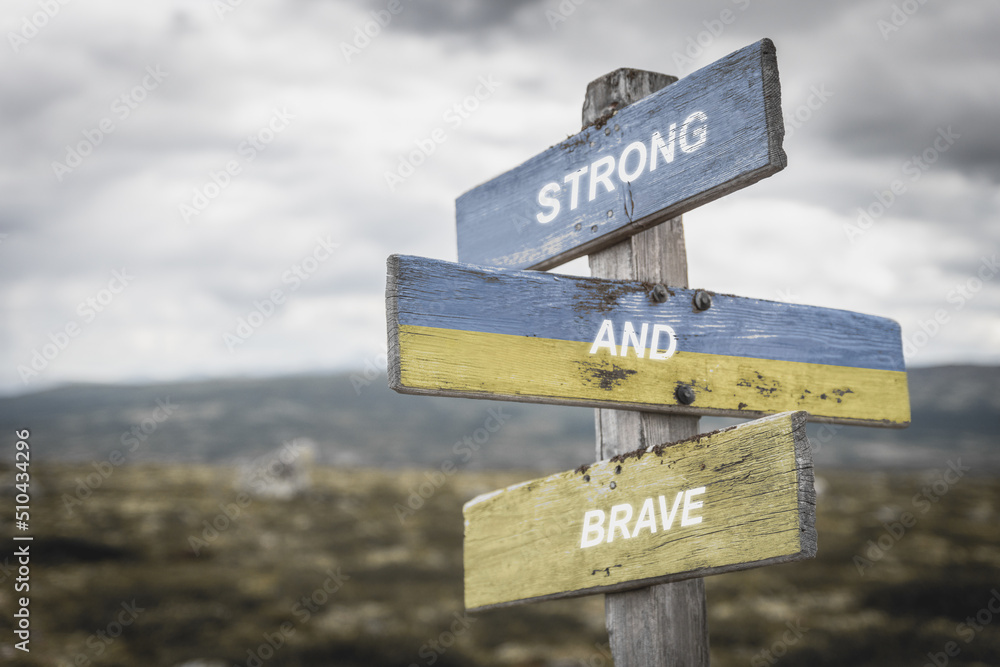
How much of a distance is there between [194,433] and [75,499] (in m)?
112

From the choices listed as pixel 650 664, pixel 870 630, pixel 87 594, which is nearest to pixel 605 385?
pixel 650 664

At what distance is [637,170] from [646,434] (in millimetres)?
956

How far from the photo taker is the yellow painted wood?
1961 mm

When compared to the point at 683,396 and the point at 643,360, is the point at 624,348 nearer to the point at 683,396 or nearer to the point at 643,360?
the point at 643,360

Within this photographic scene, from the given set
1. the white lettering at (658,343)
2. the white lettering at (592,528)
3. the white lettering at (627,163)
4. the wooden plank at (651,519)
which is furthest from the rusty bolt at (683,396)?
the white lettering at (627,163)

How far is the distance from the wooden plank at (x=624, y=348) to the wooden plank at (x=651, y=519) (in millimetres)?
298

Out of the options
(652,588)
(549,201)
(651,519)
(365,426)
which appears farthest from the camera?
(365,426)

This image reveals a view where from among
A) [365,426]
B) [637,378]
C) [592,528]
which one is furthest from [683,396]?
[365,426]

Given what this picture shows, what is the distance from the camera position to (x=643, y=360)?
2264 millimetres

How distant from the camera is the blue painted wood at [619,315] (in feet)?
6.51

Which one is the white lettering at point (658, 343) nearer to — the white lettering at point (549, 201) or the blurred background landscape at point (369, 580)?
the white lettering at point (549, 201)

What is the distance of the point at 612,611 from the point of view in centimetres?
245

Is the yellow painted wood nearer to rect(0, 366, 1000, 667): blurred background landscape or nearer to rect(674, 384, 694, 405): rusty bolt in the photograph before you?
rect(674, 384, 694, 405): rusty bolt

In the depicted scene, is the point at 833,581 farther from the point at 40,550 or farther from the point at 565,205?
the point at 40,550
